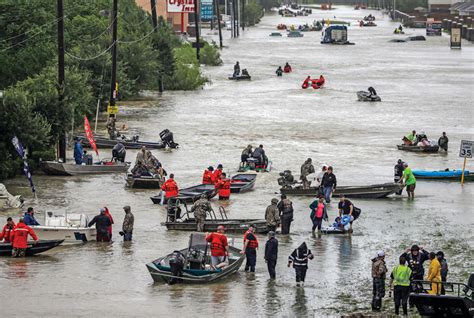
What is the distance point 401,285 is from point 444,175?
2173cm

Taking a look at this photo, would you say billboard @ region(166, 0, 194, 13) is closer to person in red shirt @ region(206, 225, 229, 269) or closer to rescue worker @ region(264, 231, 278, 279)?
person in red shirt @ region(206, 225, 229, 269)

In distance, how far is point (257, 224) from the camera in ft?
119

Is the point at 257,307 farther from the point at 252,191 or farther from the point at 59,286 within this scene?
the point at 252,191

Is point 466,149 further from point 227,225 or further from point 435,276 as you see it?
point 435,276

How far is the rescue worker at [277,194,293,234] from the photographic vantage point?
36094mm

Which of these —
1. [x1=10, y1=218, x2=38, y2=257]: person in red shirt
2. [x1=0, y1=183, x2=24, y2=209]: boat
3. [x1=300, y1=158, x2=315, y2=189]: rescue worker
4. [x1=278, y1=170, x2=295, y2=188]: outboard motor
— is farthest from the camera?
[x1=278, y1=170, x2=295, y2=188]: outboard motor

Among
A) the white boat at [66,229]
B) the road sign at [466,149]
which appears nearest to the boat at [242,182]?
the road sign at [466,149]

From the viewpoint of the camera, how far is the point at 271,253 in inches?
1190

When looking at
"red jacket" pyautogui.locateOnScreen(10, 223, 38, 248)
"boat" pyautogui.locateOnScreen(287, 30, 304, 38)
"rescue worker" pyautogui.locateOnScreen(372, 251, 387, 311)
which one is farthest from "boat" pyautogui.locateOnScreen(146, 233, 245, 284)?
"boat" pyautogui.locateOnScreen(287, 30, 304, 38)

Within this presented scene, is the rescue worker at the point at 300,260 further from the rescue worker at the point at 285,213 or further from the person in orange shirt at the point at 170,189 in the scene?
the person in orange shirt at the point at 170,189

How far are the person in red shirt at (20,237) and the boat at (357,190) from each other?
13.2 m

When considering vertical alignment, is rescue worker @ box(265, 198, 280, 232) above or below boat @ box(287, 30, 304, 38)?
below

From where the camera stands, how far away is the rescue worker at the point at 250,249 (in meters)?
30.5

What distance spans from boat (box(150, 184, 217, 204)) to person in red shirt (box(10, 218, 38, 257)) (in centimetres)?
868
